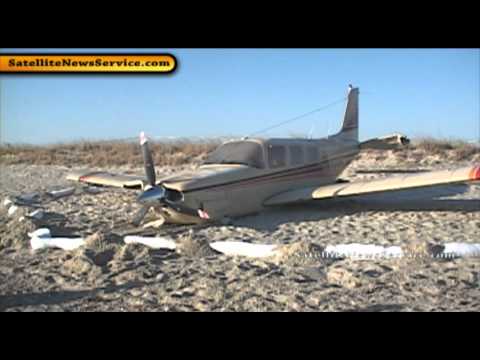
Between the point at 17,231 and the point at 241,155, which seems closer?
the point at 17,231

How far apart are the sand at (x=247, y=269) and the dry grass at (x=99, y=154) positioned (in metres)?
18.0

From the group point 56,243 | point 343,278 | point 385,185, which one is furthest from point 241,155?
point 343,278

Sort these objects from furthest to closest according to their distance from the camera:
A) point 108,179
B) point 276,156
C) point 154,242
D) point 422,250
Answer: point 108,179 → point 276,156 → point 154,242 → point 422,250

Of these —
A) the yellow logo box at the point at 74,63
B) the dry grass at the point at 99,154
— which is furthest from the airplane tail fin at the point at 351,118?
the dry grass at the point at 99,154

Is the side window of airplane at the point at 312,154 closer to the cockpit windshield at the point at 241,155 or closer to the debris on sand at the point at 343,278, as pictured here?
the cockpit windshield at the point at 241,155

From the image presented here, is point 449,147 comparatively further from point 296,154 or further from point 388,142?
point 296,154

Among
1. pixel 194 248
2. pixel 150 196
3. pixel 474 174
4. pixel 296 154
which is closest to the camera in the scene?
pixel 194 248

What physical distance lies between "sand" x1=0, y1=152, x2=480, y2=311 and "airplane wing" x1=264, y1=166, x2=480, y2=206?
0.39 meters

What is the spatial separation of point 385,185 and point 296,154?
216 centimetres

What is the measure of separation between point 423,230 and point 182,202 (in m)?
4.08

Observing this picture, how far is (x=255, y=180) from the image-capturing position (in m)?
8.82

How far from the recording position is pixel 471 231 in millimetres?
7168

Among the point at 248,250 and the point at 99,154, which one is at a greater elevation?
the point at 99,154
